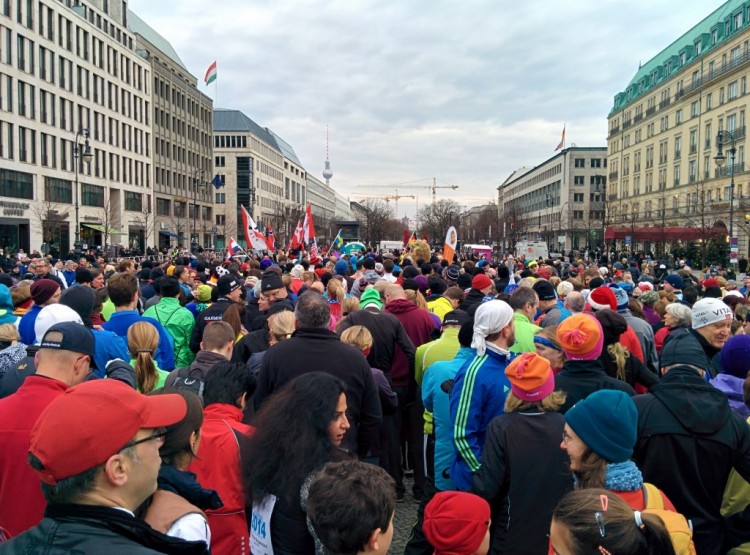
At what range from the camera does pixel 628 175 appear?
303 ft

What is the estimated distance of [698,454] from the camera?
3555mm

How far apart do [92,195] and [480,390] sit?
65168 mm

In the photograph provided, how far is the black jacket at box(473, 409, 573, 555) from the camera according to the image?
340 cm

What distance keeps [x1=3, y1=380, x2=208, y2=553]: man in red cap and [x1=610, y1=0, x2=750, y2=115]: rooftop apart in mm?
70912

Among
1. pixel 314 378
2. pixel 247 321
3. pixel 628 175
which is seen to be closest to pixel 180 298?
pixel 247 321

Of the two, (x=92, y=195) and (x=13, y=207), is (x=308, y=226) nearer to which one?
(x=13, y=207)

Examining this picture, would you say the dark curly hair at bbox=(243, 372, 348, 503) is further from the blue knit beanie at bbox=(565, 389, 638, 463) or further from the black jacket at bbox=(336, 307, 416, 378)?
the black jacket at bbox=(336, 307, 416, 378)

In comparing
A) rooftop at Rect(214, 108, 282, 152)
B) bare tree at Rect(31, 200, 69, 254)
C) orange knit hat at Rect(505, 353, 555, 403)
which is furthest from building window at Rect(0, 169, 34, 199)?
rooftop at Rect(214, 108, 282, 152)

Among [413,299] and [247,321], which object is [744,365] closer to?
[413,299]

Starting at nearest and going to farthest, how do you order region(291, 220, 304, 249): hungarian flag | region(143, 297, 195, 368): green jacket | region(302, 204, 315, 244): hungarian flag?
region(143, 297, 195, 368): green jacket, region(302, 204, 315, 244): hungarian flag, region(291, 220, 304, 249): hungarian flag

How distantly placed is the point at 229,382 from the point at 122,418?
1841 mm

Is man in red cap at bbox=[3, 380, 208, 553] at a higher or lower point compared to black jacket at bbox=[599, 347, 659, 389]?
higher

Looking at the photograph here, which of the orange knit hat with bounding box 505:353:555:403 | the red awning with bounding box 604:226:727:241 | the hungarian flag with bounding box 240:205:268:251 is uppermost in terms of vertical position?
the red awning with bounding box 604:226:727:241

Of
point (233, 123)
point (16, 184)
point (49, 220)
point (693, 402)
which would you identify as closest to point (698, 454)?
point (693, 402)
